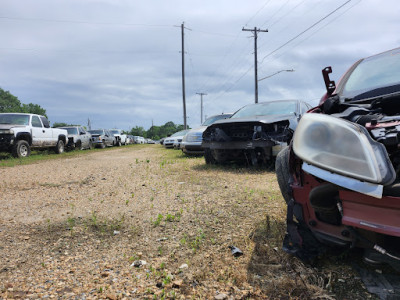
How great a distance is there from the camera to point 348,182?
1.52m

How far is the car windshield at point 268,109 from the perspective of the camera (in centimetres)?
601

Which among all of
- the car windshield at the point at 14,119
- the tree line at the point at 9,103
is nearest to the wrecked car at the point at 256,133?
the car windshield at the point at 14,119

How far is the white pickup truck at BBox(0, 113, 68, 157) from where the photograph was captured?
10104 millimetres

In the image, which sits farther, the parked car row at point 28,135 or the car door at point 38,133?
the car door at point 38,133

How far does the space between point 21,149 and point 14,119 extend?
1.43m

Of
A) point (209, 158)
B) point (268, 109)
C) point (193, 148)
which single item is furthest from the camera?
point (193, 148)

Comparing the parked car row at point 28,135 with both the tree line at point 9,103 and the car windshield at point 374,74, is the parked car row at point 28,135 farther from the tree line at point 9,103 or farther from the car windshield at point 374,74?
the tree line at point 9,103

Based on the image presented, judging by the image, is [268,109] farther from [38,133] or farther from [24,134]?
[38,133]

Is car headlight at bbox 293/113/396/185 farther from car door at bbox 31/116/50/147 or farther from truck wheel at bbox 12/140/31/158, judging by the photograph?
car door at bbox 31/116/50/147

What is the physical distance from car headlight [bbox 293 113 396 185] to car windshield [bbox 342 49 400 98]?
998 mm

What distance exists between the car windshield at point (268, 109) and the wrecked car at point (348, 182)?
373 cm

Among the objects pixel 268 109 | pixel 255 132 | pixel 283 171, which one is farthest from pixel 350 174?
pixel 268 109

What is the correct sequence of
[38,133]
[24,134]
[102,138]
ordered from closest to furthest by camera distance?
[24,134] < [38,133] < [102,138]

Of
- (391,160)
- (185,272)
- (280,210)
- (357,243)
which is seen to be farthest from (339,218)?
(280,210)
